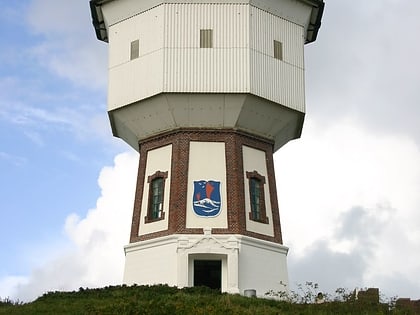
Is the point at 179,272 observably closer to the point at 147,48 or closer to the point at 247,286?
the point at 247,286

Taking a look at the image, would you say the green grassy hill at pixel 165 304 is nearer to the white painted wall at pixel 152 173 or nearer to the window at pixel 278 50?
the white painted wall at pixel 152 173

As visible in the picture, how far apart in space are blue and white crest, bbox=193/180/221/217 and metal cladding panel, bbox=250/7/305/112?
4037 millimetres

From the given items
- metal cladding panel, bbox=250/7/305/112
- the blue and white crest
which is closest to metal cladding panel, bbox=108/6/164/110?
metal cladding panel, bbox=250/7/305/112

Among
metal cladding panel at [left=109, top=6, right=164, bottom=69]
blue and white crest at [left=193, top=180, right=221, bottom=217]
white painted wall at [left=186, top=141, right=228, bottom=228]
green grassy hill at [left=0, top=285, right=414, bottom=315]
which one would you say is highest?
metal cladding panel at [left=109, top=6, right=164, bottom=69]

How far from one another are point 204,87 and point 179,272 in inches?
282

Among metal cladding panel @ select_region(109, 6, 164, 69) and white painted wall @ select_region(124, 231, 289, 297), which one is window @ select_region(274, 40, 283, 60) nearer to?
metal cladding panel @ select_region(109, 6, 164, 69)

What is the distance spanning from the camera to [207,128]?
39656mm

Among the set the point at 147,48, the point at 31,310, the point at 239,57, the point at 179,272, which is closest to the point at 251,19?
the point at 239,57

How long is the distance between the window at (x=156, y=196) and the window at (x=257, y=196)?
3.43 meters

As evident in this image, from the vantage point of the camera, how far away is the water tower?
3838 centimetres

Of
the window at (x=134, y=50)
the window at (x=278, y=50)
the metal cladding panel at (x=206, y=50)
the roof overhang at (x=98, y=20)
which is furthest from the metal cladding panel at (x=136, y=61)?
the window at (x=278, y=50)

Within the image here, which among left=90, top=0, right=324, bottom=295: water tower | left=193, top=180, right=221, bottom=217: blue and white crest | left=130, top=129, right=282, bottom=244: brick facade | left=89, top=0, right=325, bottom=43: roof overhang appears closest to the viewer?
left=90, top=0, right=324, bottom=295: water tower

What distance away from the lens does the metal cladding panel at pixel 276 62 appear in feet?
129

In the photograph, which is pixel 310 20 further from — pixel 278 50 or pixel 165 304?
pixel 165 304
